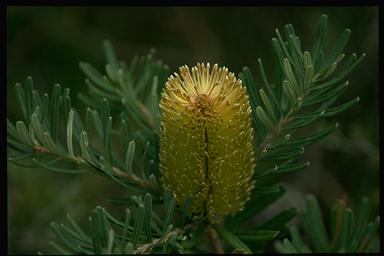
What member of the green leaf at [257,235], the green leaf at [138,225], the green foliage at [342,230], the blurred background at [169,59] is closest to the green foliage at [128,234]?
the green leaf at [138,225]

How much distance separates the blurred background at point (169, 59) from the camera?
4.94 feet

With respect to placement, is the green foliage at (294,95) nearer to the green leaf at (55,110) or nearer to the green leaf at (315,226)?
the green leaf at (315,226)

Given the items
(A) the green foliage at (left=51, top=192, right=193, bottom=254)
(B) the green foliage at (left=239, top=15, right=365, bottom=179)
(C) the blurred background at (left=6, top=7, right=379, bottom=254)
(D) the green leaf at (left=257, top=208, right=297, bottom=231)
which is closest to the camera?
(A) the green foliage at (left=51, top=192, right=193, bottom=254)

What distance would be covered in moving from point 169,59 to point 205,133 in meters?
1.18

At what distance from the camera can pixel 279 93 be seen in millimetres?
939

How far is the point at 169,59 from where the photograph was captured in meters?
2.01

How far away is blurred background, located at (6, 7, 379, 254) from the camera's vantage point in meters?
1.50

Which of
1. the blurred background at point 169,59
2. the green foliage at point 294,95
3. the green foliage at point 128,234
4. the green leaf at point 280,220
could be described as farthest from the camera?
the blurred background at point 169,59

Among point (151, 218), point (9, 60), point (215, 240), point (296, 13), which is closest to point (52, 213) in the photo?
point (9, 60)

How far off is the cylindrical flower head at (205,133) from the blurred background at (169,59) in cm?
56

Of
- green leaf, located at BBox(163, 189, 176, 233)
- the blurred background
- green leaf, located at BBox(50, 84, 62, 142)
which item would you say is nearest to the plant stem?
green leaf, located at BBox(163, 189, 176, 233)

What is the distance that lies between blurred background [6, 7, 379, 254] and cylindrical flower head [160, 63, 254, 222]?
0.56 m

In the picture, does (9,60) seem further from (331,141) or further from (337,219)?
(337,219)

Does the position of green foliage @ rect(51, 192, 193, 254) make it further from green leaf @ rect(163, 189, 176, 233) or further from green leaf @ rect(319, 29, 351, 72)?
green leaf @ rect(319, 29, 351, 72)
